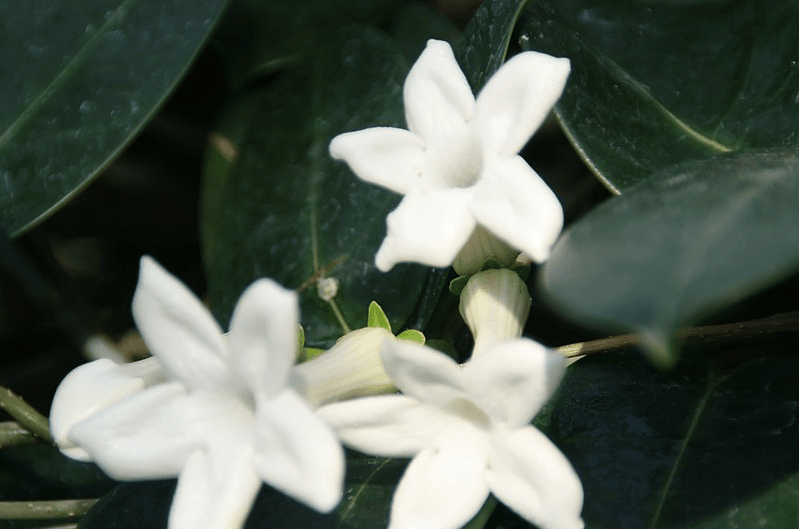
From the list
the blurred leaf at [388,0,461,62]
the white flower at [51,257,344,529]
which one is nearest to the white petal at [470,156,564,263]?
Result: the white flower at [51,257,344,529]

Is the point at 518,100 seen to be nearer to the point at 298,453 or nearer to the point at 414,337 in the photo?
the point at 414,337

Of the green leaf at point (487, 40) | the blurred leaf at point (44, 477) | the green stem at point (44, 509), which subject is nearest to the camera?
the green leaf at point (487, 40)

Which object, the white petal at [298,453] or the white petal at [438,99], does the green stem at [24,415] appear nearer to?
the white petal at [298,453]

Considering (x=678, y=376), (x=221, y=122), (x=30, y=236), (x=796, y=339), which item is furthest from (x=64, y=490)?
(x=796, y=339)

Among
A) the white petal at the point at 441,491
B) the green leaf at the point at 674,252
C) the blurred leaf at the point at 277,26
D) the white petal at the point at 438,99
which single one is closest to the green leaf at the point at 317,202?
the blurred leaf at the point at 277,26

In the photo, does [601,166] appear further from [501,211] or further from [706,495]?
[706,495]

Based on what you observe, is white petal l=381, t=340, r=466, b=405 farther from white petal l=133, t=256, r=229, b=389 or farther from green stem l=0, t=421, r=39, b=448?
green stem l=0, t=421, r=39, b=448

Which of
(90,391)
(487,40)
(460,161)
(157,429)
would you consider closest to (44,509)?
(90,391)

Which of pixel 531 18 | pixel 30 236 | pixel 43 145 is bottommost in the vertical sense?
pixel 30 236
